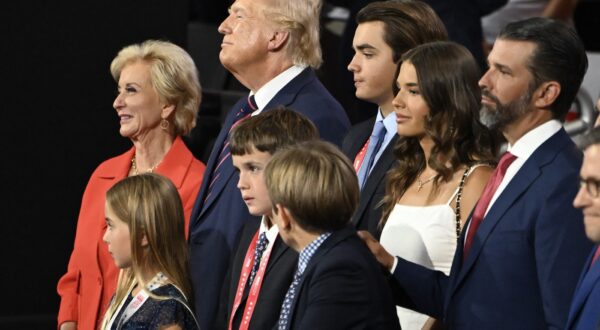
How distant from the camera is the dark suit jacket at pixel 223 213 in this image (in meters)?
4.29

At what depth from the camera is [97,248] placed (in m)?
4.72

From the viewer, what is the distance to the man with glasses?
2.99m

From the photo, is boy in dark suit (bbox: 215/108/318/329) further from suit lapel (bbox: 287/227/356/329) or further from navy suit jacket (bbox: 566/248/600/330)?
navy suit jacket (bbox: 566/248/600/330)

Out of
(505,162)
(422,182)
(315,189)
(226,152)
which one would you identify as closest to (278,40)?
(226,152)

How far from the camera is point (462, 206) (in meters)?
3.82

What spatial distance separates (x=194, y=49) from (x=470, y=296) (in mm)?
4078

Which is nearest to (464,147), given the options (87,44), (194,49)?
(87,44)

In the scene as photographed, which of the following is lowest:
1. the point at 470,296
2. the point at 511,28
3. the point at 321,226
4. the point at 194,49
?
the point at 194,49

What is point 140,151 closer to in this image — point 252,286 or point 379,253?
point 252,286

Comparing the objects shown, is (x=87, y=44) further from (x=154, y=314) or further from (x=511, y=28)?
(x=511, y=28)

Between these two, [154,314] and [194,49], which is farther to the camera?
[194,49]

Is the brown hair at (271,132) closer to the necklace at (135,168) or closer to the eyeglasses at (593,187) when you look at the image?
the necklace at (135,168)

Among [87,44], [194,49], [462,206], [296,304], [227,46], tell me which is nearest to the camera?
A: [296,304]

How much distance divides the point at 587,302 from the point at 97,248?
216 cm
